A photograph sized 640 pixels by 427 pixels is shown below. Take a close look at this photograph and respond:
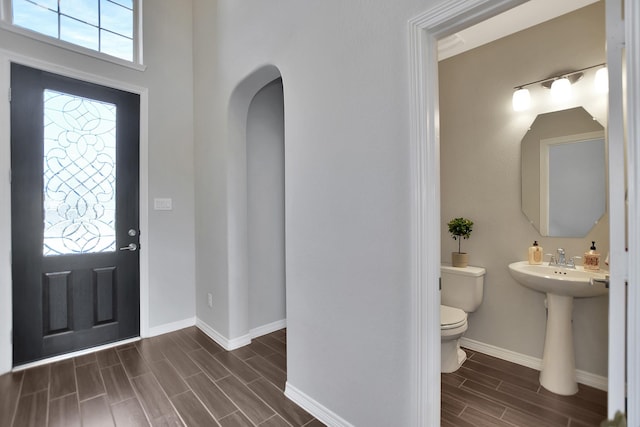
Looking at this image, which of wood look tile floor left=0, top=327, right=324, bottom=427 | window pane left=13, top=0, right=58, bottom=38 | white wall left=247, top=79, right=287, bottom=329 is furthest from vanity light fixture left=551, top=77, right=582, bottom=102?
window pane left=13, top=0, right=58, bottom=38

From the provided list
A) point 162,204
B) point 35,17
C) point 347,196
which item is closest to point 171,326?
point 162,204

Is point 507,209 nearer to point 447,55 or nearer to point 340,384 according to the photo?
point 447,55

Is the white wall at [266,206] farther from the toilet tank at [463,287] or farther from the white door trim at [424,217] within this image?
the white door trim at [424,217]

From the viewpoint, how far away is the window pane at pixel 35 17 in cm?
233

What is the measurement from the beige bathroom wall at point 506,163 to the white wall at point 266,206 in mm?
1654

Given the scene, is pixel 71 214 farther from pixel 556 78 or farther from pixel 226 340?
pixel 556 78

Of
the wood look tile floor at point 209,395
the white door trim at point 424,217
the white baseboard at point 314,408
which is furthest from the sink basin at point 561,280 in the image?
the white baseboard at point 314,408

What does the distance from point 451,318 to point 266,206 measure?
1970mm

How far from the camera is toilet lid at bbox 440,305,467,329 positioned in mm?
2067

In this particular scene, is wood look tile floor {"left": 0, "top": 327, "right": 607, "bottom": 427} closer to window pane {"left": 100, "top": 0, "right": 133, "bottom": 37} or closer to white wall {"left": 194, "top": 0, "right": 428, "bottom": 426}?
white wall {"left": 194, "top": 0, "right": 428, "bottom": 426}

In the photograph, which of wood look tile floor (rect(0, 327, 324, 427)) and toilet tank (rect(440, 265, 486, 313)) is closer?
wood look tile floor (rect(0, 327, 324, 427))

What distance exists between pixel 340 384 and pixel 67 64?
10.7 feet

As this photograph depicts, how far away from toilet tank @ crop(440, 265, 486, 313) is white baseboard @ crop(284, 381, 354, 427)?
1.44 meters

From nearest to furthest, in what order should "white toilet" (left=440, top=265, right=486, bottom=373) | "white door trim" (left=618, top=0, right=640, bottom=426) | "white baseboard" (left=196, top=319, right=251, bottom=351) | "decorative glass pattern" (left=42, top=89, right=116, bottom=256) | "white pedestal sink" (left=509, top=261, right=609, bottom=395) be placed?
"white door trim" (left=618, top=0, right=640, bottom=426) < "white pedestal sink" (left=509, top=261, right=609, bottom=395) < "white toilet" (left=440, top=265, right=486, bottom=373) < "decorative glass pattern" (left=42, top=89, right=116, bottom=256) < "white baseboard" (left=196, top=319, right=251, bottom=351)
